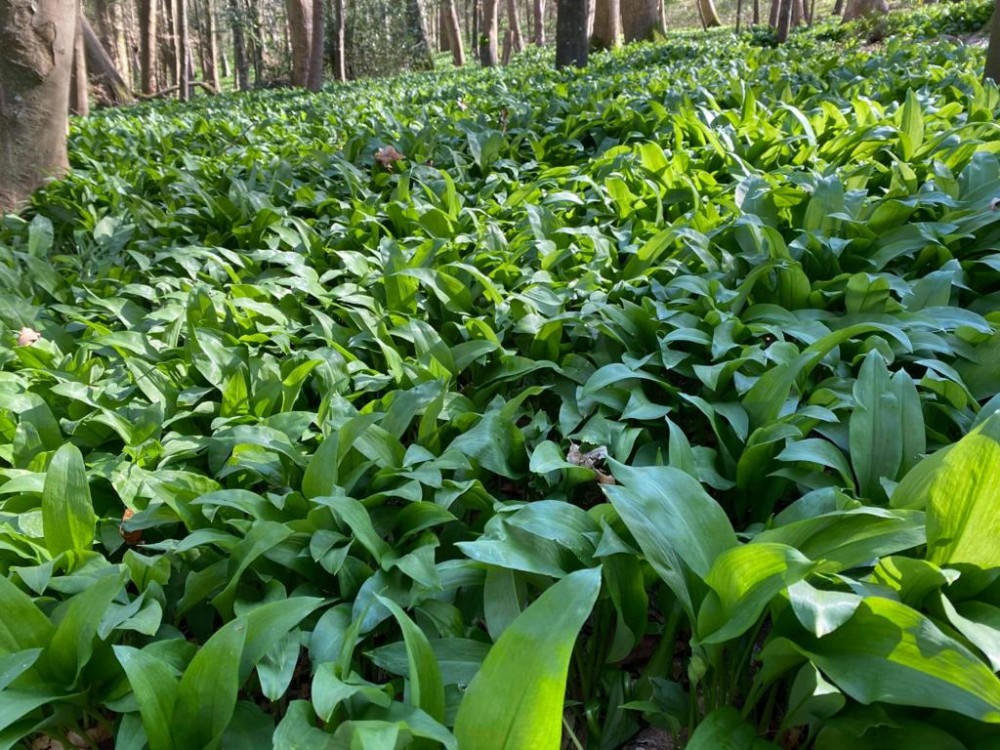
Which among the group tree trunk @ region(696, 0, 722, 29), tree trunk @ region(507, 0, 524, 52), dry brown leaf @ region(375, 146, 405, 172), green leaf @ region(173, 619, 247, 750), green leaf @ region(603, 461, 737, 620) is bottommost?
green leaf @ region(173, 619, 247, 750)

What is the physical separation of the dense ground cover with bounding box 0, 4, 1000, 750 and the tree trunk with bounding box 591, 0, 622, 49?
33.4ft

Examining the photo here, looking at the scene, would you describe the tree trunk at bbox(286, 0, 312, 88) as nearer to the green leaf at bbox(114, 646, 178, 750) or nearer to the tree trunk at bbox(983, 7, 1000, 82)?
the tree trunk at bbox(983, 7, 1000, 82)

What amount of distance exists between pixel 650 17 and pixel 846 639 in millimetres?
13886

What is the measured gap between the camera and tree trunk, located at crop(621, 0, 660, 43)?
41.9 feet

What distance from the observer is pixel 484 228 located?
2.95 m

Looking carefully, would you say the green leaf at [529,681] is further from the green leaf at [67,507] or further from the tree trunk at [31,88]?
the tree trunk at [31,88]

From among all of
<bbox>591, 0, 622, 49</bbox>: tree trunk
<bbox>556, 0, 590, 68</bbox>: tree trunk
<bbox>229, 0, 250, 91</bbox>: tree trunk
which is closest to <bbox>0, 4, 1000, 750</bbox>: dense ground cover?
<bbox>556, 0, 590, 68</bbox>: tree trunk

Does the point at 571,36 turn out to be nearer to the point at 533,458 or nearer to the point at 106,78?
the point at 533,458

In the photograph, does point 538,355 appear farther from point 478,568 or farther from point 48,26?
point 48,26

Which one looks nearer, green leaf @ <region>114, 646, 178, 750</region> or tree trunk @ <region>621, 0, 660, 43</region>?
green leaf @ <region>114, 646, 178, 750</region>

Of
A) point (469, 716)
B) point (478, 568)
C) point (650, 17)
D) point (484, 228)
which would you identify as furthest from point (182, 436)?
point (650, 17)

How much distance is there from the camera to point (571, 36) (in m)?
8.07

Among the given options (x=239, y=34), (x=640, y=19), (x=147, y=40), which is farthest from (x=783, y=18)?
(x=239, y=34)

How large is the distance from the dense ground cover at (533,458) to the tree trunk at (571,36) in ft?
16.4
